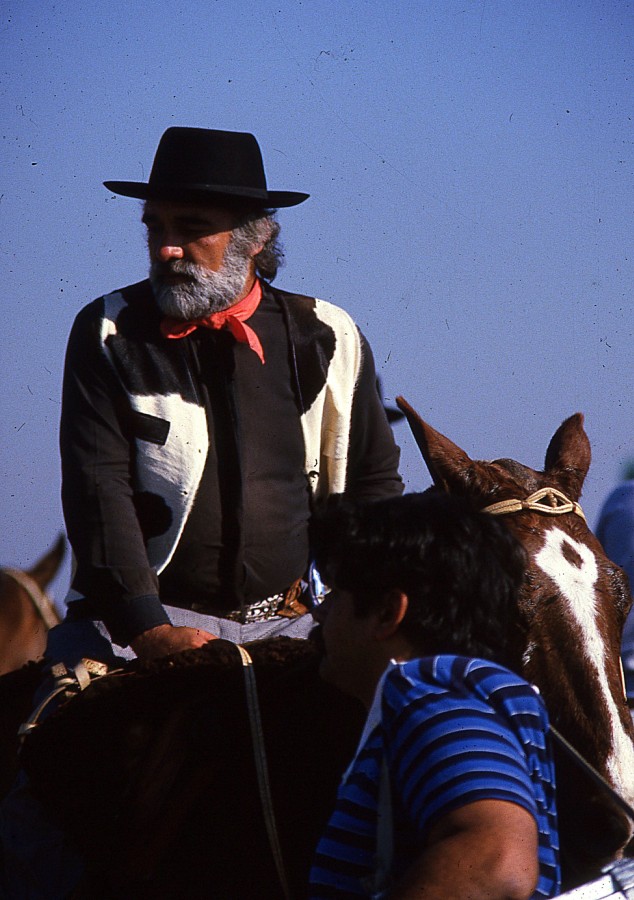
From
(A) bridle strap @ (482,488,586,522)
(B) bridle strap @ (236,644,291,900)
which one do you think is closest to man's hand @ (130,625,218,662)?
(B) bridle strap @ (236,644,291,900)

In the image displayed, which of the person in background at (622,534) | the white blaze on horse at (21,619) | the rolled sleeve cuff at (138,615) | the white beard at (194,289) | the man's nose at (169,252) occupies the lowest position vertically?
the white blaze on horse at (21,619)

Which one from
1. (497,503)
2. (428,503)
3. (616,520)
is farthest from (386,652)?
(616,520)

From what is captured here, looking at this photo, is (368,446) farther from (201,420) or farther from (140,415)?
(140,415)

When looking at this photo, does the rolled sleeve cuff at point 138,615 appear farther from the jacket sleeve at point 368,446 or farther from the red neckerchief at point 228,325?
the jacket sleeve at point 368,446

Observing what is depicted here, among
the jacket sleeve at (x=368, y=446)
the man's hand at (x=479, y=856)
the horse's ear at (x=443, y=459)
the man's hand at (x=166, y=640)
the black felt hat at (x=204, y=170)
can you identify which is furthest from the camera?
the jacket sleeve at (x=368, y=446)

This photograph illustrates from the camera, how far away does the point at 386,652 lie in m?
2.15

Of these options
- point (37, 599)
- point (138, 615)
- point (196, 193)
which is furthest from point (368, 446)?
point (37, 599)

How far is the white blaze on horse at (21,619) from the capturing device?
17.9 ft

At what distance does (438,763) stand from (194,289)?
2.17m

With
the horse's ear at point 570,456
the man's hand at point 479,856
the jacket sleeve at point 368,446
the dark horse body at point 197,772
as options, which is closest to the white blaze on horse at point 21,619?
the jacket sleeve at point 368,446

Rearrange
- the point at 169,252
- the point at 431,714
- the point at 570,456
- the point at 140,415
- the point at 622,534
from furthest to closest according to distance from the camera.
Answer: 1. the point at 622,534
2. the point at 570,456
3. the point at 169,252
4. the point at 140,415
5. the point at 431,714

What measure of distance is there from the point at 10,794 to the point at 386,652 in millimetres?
1506

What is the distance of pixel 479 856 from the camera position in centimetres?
172

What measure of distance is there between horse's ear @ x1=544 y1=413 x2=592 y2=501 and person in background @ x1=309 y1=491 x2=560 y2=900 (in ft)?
4.65
